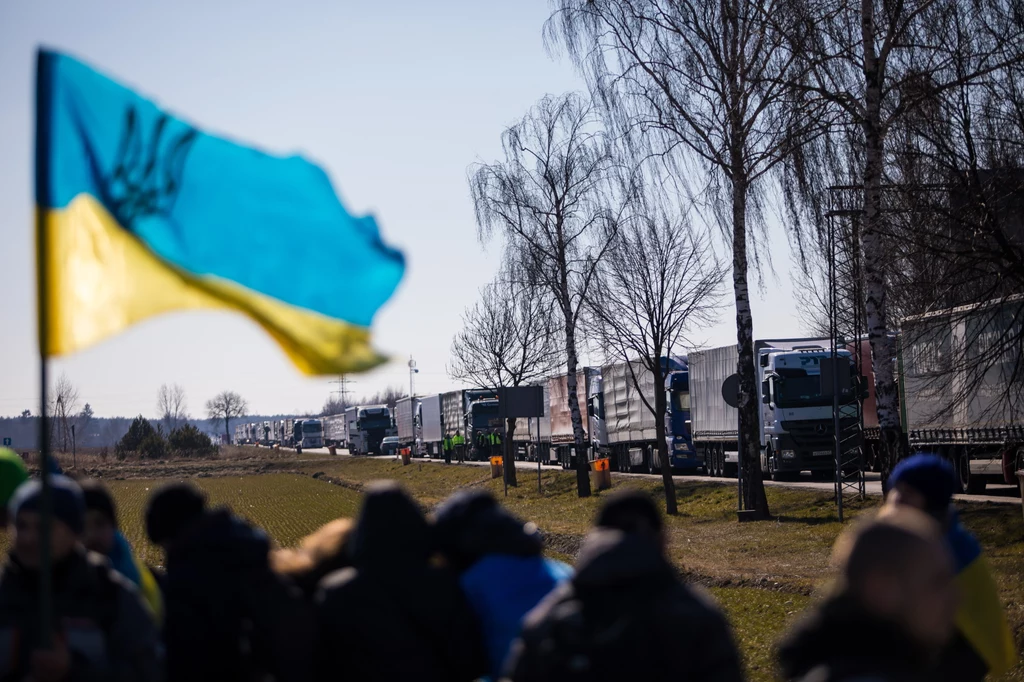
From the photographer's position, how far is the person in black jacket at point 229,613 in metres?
4.25

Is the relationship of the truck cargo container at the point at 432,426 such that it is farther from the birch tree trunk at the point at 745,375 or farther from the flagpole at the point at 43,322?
the flagpole at the point at 43,322

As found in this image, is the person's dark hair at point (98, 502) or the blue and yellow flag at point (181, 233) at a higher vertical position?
the blue and yellow flag at point (181, 233)

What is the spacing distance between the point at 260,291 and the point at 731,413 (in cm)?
3235

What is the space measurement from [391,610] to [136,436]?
104 metres

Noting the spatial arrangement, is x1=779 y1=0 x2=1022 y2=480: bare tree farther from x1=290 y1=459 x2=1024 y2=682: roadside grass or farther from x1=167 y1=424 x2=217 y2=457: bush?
x1=167 y1=424 x2=217 y2=457: bush

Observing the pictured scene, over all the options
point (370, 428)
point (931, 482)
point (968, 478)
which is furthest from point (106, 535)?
point (370, 428)

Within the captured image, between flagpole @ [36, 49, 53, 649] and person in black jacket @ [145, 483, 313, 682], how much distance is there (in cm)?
44

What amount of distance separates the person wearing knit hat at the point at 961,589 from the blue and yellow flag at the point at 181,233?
85.0 inches

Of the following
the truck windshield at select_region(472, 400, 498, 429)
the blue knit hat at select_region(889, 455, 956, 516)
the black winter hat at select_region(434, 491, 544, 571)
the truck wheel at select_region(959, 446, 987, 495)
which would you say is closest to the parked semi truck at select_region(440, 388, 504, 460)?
the truck windshield at select_region(472, 400, 498, 429)

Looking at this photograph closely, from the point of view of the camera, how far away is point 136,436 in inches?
4087

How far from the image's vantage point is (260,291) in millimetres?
5164

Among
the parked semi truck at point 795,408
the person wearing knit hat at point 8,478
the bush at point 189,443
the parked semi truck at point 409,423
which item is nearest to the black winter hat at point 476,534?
the person wearing knit hat at point 8,478

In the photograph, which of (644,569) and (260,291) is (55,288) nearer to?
(260,291)

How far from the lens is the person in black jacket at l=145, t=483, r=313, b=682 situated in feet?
14.0
